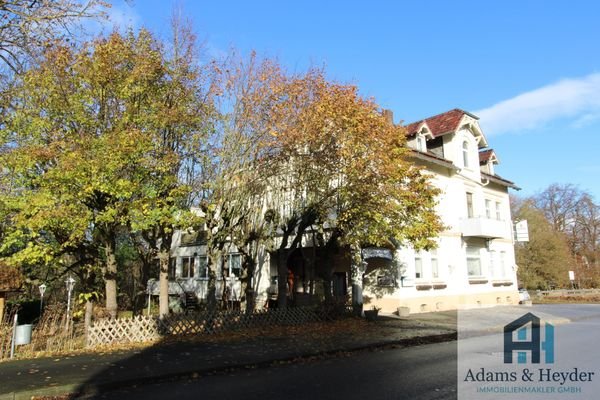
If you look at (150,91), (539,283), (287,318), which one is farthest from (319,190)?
(539,283)

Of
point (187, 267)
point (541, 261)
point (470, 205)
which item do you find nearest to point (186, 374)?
point (470, 205)

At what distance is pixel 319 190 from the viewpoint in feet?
61.6

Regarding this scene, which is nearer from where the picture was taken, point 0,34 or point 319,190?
point 0,34

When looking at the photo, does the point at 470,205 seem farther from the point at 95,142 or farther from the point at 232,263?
the point at 95,142

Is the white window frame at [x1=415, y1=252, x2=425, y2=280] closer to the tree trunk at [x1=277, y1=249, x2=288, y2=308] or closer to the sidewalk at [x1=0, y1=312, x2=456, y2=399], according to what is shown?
the sidewalk at [x1=0, y1=312, x2=456, y2=399]

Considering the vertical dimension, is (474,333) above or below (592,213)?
below

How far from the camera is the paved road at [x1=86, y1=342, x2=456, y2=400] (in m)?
7.96

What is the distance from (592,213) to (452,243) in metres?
52.6

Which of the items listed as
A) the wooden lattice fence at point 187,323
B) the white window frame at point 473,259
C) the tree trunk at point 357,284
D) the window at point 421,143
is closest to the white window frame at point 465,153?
the window at point 421,143

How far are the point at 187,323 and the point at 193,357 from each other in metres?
4.59

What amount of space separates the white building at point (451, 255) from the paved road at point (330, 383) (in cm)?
1124

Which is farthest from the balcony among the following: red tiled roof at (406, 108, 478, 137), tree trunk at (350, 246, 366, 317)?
tree trunk at (350, 246, 366, 317)

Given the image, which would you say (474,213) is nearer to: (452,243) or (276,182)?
(452,243)

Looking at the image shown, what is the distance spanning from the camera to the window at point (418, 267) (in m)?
26.4
